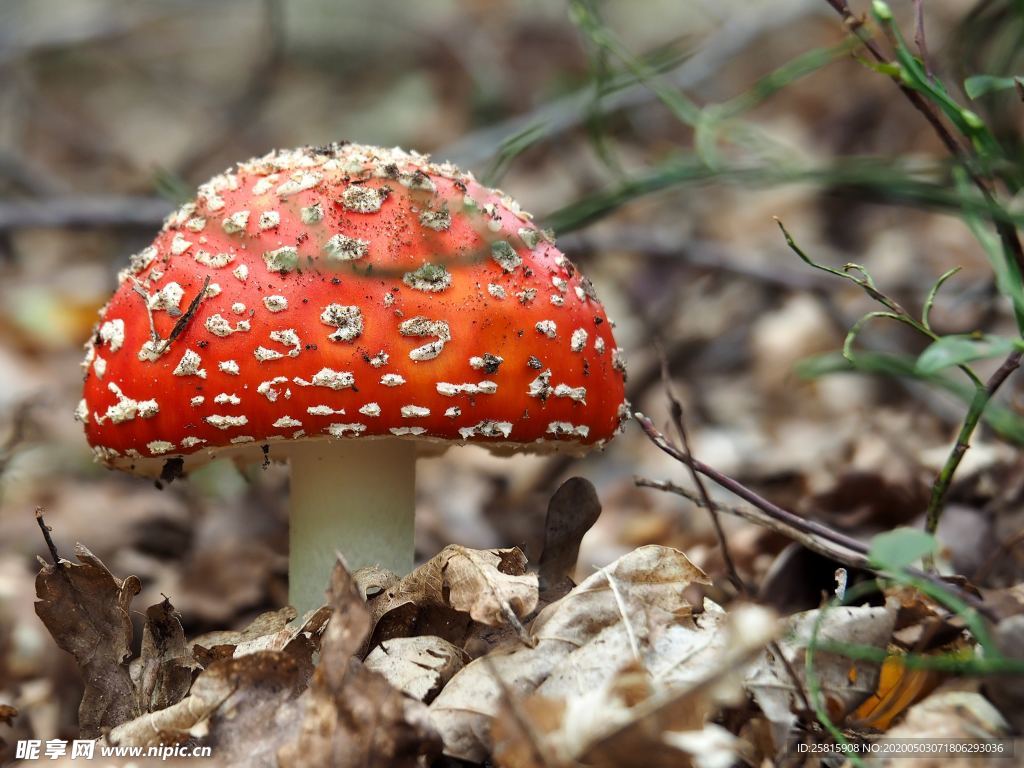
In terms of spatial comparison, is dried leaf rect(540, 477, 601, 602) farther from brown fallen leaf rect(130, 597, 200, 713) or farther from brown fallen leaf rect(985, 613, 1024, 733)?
brown fallen leaf rect(985, 613, 1024, 733)

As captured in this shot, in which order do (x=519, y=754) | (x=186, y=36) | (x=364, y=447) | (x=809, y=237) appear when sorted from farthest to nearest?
1. (x=186, y=36)
2. (x=809, y=237)
3. (x=364, y=447)
4. (x=519, y=754)

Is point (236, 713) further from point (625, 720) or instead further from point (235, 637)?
point (625, 720)

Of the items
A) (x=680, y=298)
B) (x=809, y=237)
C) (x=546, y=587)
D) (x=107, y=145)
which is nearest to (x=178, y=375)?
(x=546, y=587)

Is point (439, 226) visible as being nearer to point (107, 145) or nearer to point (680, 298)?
point (680, 298)

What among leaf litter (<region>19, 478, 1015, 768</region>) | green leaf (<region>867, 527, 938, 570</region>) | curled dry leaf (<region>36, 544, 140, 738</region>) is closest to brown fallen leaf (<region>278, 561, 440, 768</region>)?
leaf litter (<region>19, 478, 1015, 768</region>)

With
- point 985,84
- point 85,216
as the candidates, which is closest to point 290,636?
point 985,84

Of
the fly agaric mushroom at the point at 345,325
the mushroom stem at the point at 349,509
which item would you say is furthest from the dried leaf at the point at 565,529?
the mushroom stem at the point at 349,509

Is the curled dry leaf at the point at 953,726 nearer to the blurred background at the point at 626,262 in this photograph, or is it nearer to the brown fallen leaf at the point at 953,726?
the brown fallen leaf at the point at 953,726
